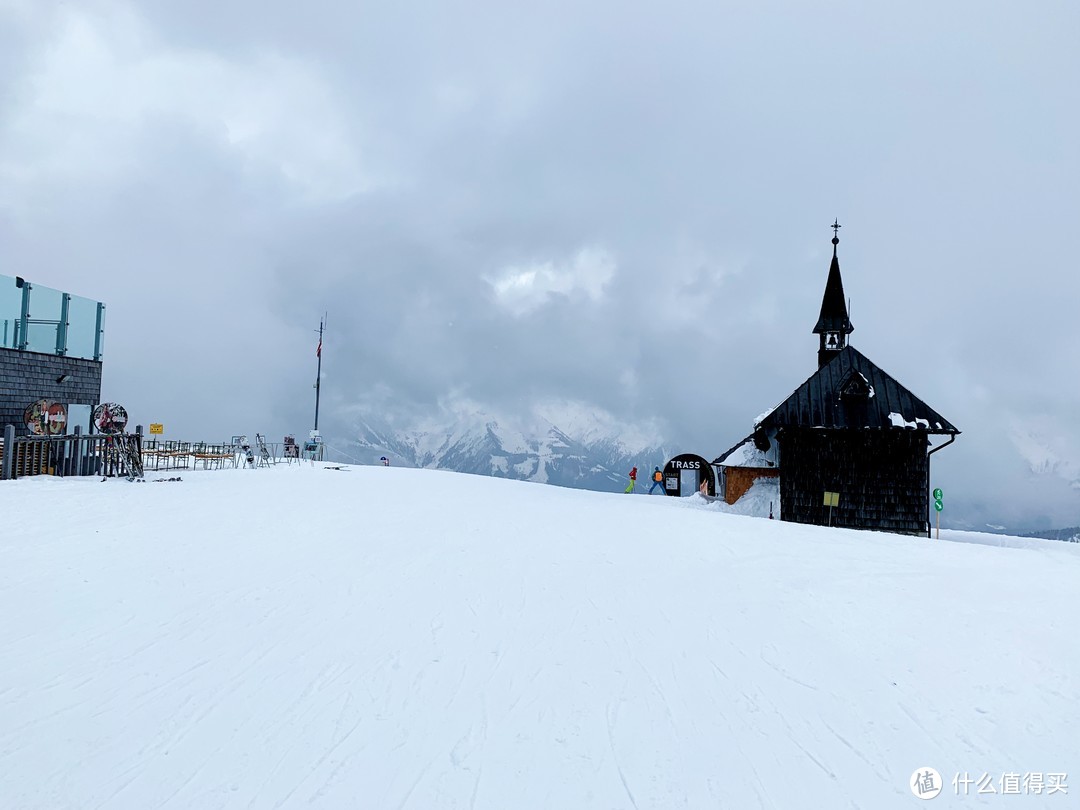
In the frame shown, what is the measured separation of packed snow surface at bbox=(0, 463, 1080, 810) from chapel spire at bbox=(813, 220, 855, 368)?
2261 centimetres

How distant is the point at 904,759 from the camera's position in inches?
211

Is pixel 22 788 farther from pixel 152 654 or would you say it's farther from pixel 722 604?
pixel 722 604

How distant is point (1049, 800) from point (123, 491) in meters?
21.6

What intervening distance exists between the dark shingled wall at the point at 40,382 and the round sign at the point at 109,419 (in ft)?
10.3

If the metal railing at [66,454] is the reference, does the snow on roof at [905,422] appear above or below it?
above

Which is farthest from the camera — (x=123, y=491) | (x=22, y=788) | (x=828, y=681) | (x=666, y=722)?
(x=123, y=491)

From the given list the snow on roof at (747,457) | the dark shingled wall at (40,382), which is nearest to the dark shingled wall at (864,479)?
the snow on roof at (747,457)

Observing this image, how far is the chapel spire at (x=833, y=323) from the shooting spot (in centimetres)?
3344

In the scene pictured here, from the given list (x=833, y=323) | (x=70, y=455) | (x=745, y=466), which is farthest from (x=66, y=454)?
(x=833, y=323)

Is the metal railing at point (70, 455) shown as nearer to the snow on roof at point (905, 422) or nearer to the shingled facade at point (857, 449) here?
the shingled facade at point (857, 449)

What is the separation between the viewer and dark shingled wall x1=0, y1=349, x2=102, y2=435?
945 inches

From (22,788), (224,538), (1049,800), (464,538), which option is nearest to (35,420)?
(224,538)

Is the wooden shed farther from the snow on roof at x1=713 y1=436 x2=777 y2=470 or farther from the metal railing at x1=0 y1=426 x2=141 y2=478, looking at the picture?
the metal railing at x1=0 y1=426 x2=141 y2=478

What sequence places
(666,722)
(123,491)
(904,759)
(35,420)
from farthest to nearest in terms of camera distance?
(35,420)
(123,491)
(666,722)
(904,759)
